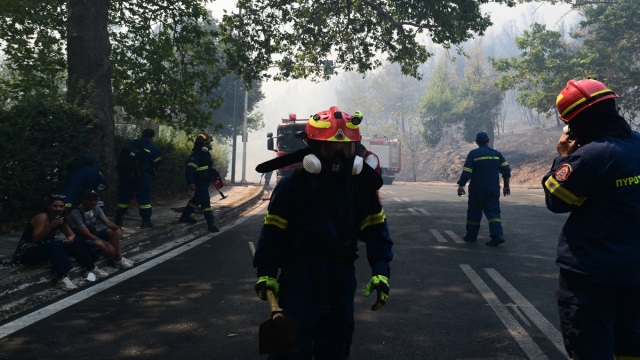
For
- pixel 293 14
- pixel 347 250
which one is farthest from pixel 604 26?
pixel 347 250

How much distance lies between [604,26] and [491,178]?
97.0 feet

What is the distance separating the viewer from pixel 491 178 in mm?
9812

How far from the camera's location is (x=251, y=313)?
5.54 metres

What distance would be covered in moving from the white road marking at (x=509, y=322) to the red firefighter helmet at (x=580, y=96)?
225 cm

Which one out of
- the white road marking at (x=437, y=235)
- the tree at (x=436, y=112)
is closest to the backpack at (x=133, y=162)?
the white road marking at (x=437, y=235)

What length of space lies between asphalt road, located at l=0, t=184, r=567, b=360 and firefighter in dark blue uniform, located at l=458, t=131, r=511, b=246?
0.76 meters

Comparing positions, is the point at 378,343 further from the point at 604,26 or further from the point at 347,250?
the point at 604,26

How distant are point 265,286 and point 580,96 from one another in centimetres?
190

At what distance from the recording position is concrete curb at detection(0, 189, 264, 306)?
19.6ft

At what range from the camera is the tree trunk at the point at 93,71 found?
37.4 feet

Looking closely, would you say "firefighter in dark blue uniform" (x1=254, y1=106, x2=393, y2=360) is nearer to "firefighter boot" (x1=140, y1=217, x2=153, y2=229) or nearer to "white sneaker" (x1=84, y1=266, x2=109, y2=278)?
"white sneaker" (x1=84, y1=266, x2=109, y2=278)

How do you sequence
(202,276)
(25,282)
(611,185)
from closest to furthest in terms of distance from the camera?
(611,185)
(25,282)
(202,276)

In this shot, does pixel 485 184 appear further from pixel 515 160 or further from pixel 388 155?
pixel 515 160

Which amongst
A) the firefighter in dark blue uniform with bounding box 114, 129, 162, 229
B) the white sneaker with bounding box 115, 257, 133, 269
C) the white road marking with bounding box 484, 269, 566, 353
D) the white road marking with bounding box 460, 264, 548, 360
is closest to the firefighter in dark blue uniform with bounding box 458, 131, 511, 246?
the white road marking with bounding box 484, 269, 566, 353
